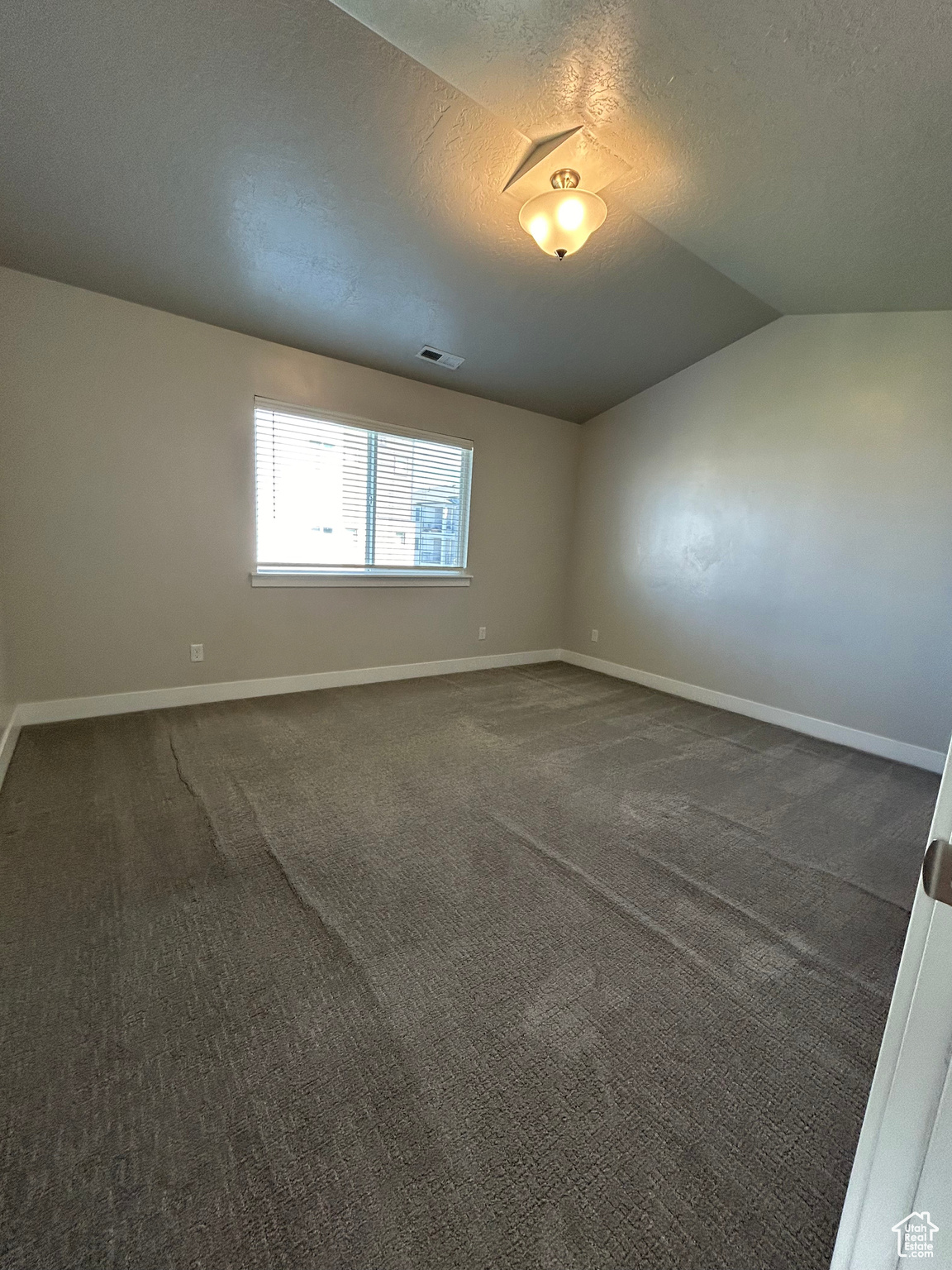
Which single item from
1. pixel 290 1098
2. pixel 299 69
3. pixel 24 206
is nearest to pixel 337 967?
pixel 290 1098

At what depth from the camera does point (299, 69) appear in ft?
6.04

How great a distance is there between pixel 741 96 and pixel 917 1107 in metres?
2.80

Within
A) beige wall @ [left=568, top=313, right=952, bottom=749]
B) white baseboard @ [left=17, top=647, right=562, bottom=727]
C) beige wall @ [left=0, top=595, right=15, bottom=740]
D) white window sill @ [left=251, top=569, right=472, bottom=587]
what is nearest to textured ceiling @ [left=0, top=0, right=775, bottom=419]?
beige wall @ [left=568, top=313, right=952, bottom=749]

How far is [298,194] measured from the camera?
2.30 meters

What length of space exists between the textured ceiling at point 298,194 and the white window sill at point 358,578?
61.2 inches

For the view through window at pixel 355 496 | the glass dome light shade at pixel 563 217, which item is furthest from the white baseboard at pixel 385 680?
the glass dome light shade at pixel 563 217

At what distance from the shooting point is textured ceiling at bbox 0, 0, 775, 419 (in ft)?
5.73

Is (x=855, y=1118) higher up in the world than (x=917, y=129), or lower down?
lower down

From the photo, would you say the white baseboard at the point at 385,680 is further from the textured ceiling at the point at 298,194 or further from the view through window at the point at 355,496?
the textured ceiling at the point at 298,194

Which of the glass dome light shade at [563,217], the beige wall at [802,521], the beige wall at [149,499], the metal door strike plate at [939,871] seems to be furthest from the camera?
the beige wall at [802,521]

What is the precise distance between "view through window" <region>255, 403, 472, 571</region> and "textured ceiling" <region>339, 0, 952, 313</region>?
7.25 ft

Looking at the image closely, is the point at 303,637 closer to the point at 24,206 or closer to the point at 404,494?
the point at 404,494

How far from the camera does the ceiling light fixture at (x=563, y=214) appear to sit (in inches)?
85.2

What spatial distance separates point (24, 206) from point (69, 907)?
9.57 feet
